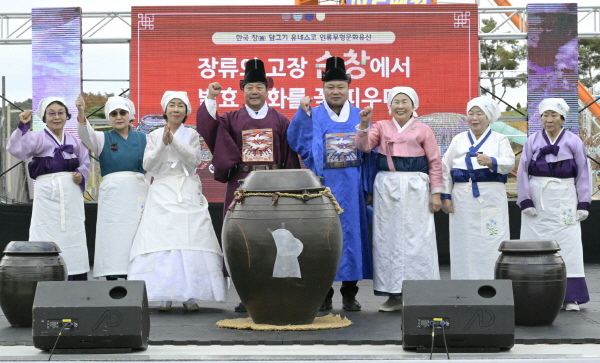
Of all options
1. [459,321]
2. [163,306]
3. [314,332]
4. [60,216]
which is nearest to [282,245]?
[314,332]

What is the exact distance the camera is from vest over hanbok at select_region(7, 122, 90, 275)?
503 cm

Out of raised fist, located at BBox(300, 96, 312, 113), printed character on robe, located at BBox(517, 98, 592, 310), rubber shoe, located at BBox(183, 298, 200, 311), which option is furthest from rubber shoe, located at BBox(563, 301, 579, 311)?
rubber shoe, located at BBox(183, 298, 200, 311)

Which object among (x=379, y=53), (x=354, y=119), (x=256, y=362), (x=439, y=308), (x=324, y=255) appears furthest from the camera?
(x=379, y=53)

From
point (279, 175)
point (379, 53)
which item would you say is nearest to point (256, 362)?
point (279, 175)

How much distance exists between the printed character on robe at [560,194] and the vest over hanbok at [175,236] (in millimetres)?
1970

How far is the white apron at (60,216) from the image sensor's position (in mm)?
5035

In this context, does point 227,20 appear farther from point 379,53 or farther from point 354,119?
point 354,119

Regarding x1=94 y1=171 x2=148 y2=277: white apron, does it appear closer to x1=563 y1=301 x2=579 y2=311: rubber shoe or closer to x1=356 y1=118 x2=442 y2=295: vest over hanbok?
x1=356 y1=118 x2=442 y2=295: vest over hanbok

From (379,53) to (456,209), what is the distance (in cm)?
305

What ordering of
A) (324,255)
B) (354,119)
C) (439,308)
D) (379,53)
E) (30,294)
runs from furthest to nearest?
(379,53) < (354,119) < (30,294) < (324,255) < (439,308)

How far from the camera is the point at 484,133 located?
17.0 ft

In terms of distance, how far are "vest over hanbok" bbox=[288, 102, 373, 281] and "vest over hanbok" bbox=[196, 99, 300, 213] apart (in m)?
0.14

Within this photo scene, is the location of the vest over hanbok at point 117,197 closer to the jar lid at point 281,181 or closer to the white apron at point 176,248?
the white apron at point 176,248

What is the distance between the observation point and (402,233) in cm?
493
